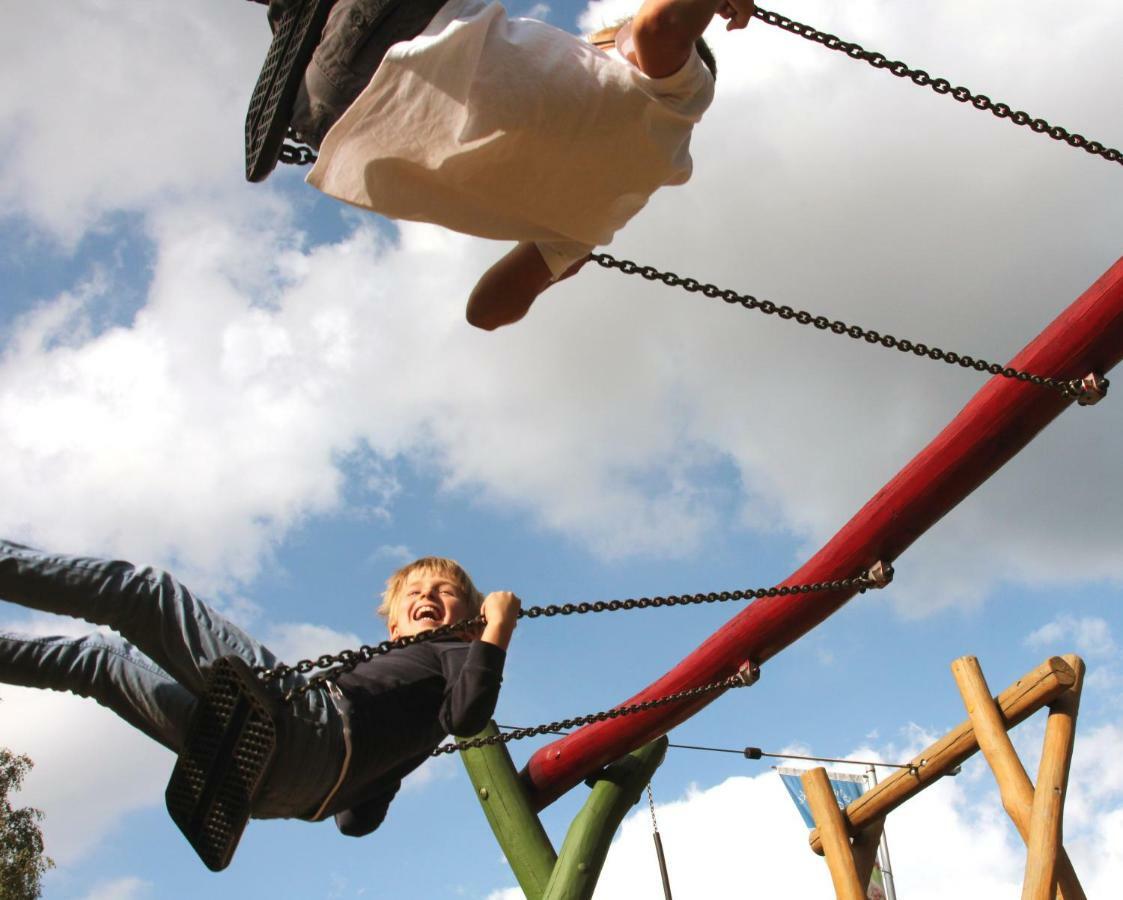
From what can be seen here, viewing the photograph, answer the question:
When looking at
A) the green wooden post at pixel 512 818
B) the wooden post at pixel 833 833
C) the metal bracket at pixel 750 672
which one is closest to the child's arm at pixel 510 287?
the metal bracket at pixel 750 672

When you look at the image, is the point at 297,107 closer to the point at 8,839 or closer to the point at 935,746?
the point at 935,746

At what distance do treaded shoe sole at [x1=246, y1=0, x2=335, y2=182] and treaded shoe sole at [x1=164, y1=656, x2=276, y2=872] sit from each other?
Result: 1.10m

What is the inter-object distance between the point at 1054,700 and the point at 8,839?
15.9 m

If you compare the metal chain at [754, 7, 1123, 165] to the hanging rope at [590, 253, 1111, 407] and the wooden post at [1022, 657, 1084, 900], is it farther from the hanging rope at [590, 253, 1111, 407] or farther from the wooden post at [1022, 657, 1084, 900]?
the wooden post at [1022, 657, 1084, 900]

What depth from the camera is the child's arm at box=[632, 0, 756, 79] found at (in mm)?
2172

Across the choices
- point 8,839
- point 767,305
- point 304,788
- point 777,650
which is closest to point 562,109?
point 767,305

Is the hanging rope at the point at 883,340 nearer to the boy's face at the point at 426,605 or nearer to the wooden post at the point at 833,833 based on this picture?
the boy's face at the point at 426,605

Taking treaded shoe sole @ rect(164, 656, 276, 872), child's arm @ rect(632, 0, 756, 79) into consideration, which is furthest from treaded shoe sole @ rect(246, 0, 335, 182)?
treaded shoe sole @ rect(164, 656, 276, 872)

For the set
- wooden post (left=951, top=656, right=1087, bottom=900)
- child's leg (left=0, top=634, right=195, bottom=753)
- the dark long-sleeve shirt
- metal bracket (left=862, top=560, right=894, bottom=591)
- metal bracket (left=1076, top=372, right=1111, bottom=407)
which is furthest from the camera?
wooden post (left=951, top=656, right=1087, bottom=900)

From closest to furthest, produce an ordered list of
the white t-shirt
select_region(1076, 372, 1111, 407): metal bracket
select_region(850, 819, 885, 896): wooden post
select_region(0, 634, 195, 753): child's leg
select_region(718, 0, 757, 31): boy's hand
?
the white t-shirt → select_region(718, 0, 757, 31): boy's hand → select_region(0, 634, 195, 753): child's leg → select_region(1076, 372, 1111, 407): metal bracket → select_region(850, 819, 885, 896): wooden post

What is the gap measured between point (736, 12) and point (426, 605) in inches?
78.0

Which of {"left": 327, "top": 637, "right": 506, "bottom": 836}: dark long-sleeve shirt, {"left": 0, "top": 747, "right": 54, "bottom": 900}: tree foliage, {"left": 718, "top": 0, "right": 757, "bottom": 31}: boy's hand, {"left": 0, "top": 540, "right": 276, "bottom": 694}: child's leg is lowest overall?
{"left": 327, "top": 637, "right": 506, "bottom": 836}: dark long-sleeve shirt

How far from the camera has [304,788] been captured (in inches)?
115

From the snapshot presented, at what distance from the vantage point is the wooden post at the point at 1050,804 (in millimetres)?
4820
